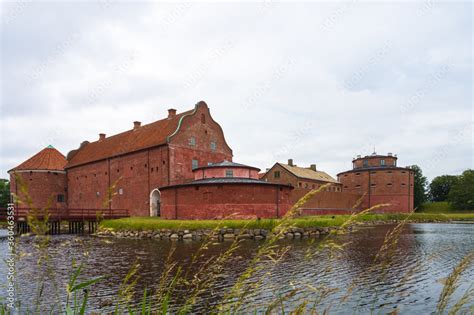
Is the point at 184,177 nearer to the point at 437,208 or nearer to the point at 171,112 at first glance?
the point at 171,112

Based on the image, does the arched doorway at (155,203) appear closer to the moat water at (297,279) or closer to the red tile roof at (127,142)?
the red tile roof at (127,142)

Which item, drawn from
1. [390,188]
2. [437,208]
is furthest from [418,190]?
[390,188]

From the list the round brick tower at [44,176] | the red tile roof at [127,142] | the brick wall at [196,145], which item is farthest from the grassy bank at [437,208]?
the round brick tower at [44,176]

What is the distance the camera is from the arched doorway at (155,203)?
123ft

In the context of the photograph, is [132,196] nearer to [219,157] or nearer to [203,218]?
[219,157]

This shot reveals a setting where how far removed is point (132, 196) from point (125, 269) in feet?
92.5

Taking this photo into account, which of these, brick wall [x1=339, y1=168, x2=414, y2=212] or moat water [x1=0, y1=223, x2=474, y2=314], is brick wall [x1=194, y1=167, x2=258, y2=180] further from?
brick wall [x1=339, y1=168, x2=414, y2=212]

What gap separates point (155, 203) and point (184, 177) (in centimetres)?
434

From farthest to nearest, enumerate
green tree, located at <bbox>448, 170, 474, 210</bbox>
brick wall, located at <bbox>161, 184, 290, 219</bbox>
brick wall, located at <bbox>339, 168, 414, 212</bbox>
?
1. green tree, located at <bbox>448, 170, 474, 210</bbox>
2. brick wall, located at <bbox>339, 168, 414, 212</bbox>
3. brick wall, located at <bbox>161, 184, 290, 219</bbox>

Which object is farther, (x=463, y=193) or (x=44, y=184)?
(x=463, y=193)

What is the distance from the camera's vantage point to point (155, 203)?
37844mm

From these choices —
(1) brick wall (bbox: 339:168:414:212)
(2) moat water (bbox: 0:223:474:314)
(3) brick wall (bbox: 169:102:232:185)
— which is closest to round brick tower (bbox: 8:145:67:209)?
(3) brick wall (bbox: 169:102:232:185)

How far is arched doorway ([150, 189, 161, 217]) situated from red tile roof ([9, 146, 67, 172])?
21.4m

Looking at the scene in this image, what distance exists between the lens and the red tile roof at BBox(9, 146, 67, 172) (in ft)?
161
